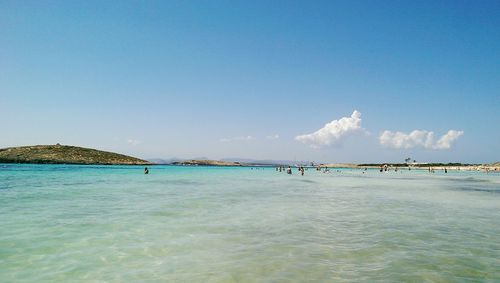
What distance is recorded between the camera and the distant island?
12378 centimetres

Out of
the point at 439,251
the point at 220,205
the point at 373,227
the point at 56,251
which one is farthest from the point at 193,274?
the point at 220,205

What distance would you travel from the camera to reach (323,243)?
10.6 meters

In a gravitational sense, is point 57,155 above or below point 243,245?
above

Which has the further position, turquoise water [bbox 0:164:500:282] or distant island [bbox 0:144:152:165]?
distant island [bbox 0:144:152:165]

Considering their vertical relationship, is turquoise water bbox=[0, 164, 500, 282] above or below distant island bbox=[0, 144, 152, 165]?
below

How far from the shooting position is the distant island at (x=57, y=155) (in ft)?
406

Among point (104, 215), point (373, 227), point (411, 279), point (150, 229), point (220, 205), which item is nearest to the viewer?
point (411, 279)

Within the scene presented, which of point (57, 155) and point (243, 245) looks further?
point (57, 155)

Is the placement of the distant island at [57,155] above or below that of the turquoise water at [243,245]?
above

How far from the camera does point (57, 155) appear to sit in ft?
435

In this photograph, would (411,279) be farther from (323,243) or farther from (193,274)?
(193,274)

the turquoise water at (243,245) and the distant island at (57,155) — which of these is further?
the distant island at (57,155)

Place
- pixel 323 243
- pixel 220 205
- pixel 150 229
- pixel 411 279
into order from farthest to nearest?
pixel 220 205, pixel 150 229, pixel 323 243, pixel 411 279

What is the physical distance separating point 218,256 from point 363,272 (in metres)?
3.67
